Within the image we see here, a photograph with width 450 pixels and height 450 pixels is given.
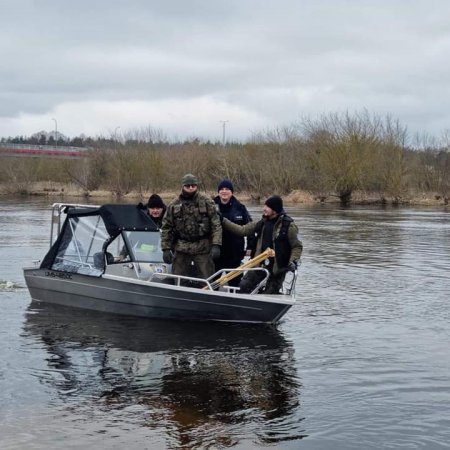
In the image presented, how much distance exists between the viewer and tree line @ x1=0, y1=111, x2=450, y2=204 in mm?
57375

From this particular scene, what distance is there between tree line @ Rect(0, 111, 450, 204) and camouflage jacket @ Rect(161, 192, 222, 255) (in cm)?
4696

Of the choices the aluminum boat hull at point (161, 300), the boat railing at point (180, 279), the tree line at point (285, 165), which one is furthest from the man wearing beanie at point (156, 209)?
the tree line at point (285, 165)

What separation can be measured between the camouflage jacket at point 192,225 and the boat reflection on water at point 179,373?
3.78 feet

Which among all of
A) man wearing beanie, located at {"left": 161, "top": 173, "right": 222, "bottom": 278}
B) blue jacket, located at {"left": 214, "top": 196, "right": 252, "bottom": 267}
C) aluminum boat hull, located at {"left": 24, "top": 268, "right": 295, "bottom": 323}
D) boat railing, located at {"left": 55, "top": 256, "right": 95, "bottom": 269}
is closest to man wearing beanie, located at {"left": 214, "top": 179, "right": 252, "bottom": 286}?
blue jacket, located at {"left": 214, "top": 196, "right": 252, "bottom": 267}

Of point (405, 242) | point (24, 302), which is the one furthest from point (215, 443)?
point (405, 242)

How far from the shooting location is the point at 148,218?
38.2 feet

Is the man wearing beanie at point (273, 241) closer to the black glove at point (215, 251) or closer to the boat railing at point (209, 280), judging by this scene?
the boat railing at point (209, 280)

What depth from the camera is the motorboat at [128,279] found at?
409 inches

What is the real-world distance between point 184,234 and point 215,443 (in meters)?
4.74

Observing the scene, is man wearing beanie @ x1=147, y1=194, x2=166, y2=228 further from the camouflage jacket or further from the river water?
the river water

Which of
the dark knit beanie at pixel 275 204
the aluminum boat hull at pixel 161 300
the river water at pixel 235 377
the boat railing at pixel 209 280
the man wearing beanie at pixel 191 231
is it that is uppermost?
the dark knit beanie at pixel 275 204

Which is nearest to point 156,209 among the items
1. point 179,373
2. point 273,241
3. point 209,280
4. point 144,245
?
point 144,245

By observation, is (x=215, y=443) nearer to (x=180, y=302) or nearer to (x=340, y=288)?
(x=180, y=302)

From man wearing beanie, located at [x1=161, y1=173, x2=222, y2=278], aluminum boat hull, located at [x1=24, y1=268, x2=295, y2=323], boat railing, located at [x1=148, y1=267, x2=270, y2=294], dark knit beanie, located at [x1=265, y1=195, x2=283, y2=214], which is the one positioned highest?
dark knit beanie, located at [x1=265, y1=195, x2=283, y2=214]
